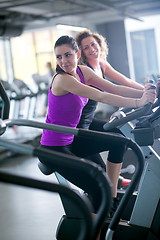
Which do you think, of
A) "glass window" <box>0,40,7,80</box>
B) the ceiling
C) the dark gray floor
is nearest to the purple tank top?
the dark gray floor

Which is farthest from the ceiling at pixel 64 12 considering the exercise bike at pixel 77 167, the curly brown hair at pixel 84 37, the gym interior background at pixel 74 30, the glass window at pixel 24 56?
the exercise bike at pixel 77 167

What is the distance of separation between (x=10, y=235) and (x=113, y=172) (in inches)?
40.8

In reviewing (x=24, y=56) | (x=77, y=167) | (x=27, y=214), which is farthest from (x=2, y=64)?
(x=77, y=167)

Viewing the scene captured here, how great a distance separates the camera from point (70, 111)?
2.64 meters

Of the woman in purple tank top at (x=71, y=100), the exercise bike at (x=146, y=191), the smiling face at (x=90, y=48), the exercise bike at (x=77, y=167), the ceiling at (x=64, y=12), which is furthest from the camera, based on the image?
the ceiling at (x=64, y=12)

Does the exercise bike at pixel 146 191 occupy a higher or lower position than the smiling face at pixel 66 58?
lower

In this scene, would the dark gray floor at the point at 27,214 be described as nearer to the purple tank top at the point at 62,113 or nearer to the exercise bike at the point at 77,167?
the exercise bike at the point at 77,167

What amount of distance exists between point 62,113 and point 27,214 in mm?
1697

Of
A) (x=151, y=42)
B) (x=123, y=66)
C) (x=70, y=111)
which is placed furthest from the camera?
(x=151, y=42)

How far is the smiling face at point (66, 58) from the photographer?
2.66 metres

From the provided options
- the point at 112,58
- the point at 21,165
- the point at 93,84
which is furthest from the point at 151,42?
the point at 93,84

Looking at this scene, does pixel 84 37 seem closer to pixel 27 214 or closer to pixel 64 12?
pixel 27 214

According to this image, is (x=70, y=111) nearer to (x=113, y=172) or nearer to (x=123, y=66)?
(x=113, y=172)

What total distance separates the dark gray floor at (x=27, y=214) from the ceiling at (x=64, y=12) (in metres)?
6.92
